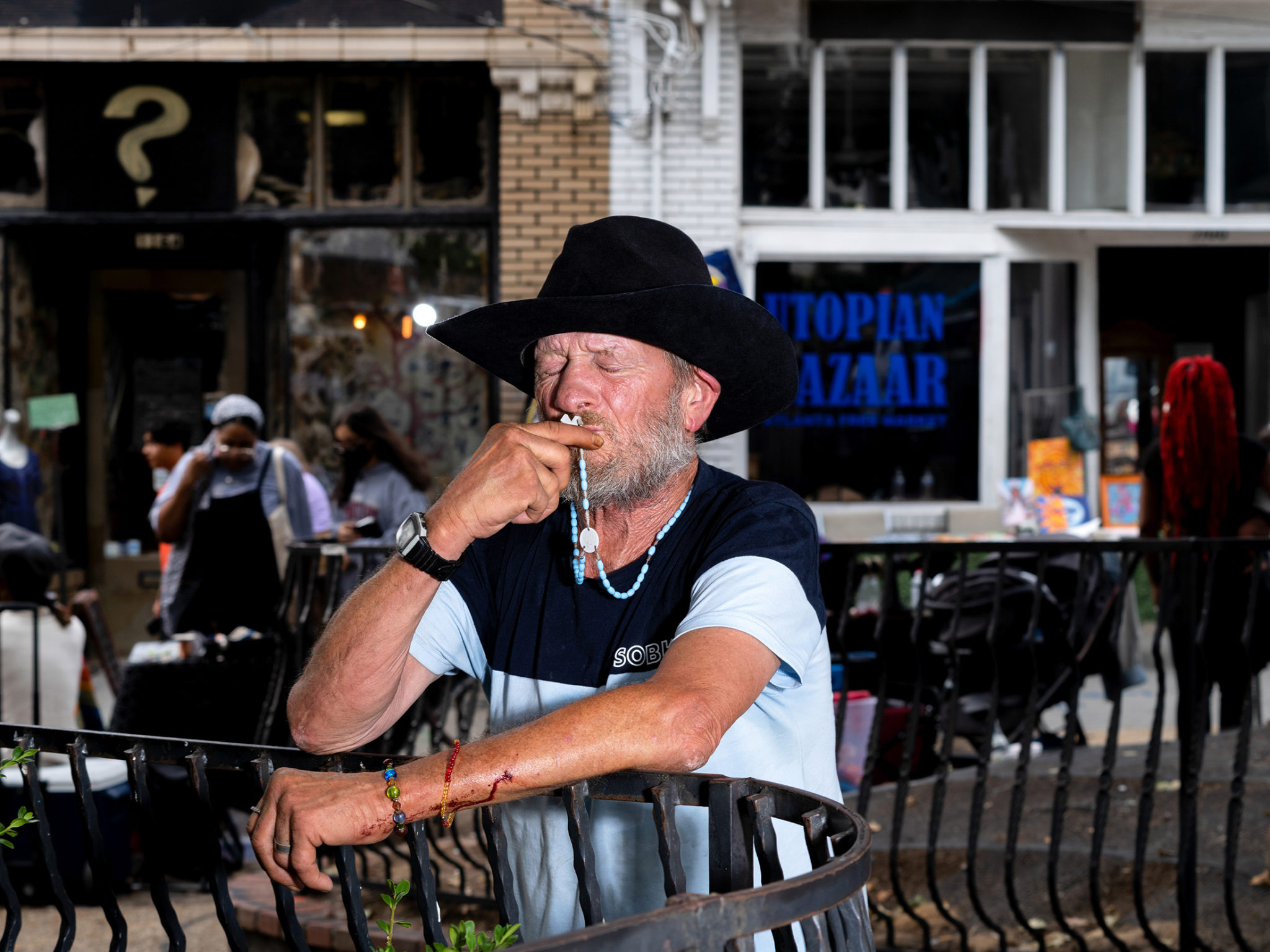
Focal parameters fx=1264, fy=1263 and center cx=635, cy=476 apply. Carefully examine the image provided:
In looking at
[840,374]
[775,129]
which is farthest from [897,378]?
[775,129]

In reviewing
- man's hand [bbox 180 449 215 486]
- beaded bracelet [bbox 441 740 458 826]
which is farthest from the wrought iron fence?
man's hand [bbox 180 449 215 486]

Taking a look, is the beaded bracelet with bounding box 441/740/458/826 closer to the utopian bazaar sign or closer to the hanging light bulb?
the hanging light bulb

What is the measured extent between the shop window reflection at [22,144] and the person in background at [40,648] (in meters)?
5.21

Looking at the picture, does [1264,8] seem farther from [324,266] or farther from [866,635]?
[324,266]

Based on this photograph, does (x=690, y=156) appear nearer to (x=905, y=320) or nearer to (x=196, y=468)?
(x=905, y=320)

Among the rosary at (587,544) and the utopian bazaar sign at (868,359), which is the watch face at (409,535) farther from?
the utopian bazaar sign at (868,359)

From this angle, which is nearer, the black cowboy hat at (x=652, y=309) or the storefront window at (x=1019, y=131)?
the black cowboy hat at (x=652, y=309)

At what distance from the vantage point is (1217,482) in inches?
238

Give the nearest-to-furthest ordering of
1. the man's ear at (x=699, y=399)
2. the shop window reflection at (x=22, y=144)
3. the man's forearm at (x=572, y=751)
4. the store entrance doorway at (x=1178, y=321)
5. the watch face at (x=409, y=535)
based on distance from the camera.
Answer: the man's forearm at (x=572, y=751) → the watch face at (x=409, y=535) → the man's ear at (x=699, y=399) → the shop window reflection at (x=22, y=144) → the store entrance doorway at (x=1178, y=321)

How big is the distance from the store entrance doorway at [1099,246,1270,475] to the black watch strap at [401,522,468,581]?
1068cm

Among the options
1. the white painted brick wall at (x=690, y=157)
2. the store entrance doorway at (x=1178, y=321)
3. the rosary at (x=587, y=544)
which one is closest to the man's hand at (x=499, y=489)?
the rosary at (x=587, y=544)

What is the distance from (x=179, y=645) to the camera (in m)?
5.36

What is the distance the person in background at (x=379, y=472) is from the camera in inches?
280

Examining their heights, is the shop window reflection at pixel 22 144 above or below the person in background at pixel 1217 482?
above
